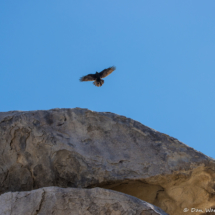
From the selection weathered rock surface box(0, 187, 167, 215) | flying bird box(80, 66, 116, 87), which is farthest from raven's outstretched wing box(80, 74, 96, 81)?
weathered rock surface box(0, 187, 167, 215)

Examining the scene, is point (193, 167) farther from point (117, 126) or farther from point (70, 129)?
point (70, 129)

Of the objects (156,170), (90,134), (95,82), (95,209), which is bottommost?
(95,209)

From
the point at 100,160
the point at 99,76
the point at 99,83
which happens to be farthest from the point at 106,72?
the point at 100,160

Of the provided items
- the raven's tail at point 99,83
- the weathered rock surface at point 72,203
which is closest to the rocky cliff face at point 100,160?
the weathered rock surface at point 72,203

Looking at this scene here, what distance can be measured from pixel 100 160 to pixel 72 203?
1239 millimetres

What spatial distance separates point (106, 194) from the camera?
16.1 ft

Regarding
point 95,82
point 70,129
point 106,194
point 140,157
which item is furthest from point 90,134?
point 95,82

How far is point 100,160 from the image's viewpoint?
Answer: 5.91 m

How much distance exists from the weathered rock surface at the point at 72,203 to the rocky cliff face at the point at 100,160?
83 centimetres

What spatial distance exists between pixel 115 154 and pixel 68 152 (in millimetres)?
792

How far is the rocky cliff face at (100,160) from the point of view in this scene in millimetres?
5824

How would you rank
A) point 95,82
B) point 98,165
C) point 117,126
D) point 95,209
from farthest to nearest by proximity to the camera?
point 95,82, point 117,126, point 98,165, point 95,209

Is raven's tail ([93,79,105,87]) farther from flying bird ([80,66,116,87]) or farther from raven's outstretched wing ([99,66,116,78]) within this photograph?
raven's outstretched wing ([99,66,116,78])

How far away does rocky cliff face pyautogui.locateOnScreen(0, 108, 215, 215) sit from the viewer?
582 cm
